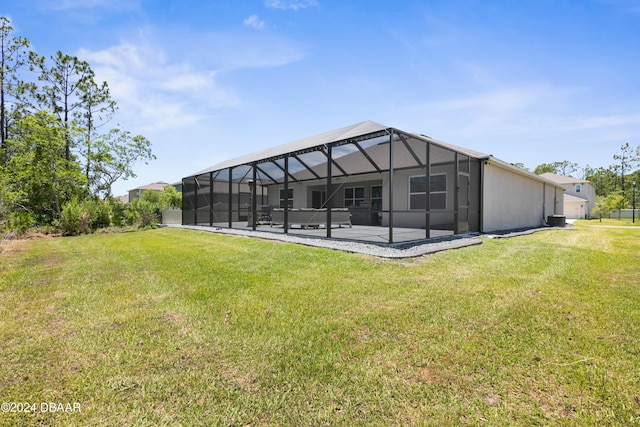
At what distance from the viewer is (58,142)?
41.4 feet

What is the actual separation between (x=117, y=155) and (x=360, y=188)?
15.2m

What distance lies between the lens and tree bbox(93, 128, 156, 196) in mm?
16859

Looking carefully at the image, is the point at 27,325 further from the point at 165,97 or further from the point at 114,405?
the point at 165,97

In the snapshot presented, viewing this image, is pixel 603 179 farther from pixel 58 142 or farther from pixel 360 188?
pixel 58 142

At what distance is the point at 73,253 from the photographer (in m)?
6.55

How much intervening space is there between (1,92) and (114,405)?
78.7ft

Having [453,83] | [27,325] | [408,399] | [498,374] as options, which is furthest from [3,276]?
[453,83]

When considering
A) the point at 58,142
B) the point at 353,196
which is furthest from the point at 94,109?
the point at 353,196

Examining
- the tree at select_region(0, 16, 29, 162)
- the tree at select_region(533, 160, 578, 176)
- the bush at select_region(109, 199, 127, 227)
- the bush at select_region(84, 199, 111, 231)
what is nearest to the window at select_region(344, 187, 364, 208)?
the bush at select_region(109, 199, 127, 227)

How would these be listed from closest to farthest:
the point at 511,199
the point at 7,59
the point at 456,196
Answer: the point at 456,196
the point at 511,199
the point at 7,59

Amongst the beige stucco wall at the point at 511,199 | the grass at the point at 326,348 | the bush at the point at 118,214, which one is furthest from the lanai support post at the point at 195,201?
the beige stucco wall at the point at 511,199

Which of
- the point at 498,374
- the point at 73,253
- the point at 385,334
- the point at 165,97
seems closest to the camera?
the point at 498,374

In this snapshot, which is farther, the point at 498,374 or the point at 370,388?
the point at 498,374

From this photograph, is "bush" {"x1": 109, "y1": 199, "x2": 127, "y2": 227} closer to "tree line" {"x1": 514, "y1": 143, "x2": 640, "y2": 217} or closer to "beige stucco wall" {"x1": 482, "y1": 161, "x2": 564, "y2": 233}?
"beige stucco wall" {"x1": 482, "y1": 161, "x2": 564, "y2": 233}
